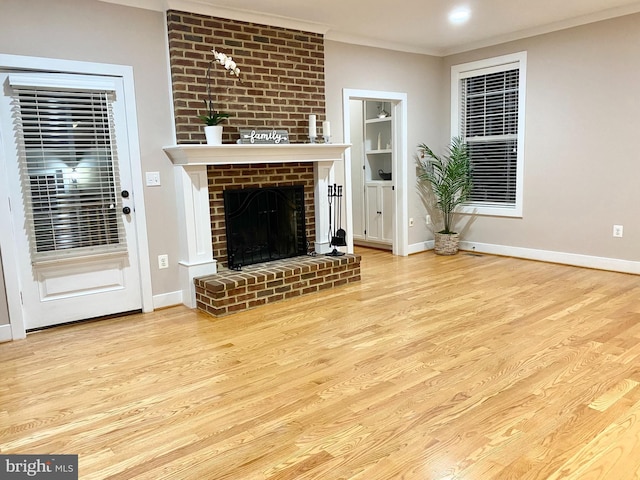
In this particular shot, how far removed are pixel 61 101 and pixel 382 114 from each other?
3.85 m

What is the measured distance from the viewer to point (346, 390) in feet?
8.25

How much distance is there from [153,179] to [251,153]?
84 centimetres

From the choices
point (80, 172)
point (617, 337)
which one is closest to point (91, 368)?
point (80, 172)

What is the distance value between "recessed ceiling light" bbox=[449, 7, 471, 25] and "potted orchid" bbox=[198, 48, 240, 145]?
2057mm

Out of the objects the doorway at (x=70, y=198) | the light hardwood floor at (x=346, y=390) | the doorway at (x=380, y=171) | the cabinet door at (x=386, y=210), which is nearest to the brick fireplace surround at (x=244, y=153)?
the light hardwood floor at (x=346, y=390)

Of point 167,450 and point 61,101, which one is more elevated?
point 61,101

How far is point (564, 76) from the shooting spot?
16.2 feet

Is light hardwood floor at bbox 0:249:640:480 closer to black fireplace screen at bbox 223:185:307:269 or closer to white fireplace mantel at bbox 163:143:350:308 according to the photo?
white fireplace mantel at bbox 163:143:350:308

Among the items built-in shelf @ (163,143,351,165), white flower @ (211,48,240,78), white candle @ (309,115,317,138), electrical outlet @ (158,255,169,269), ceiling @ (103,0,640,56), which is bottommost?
electrical outlet @ (158,255,169,269)

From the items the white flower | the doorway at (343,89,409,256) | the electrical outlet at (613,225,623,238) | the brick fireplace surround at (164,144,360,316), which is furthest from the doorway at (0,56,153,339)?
the electrical outlet at (613,225,623,238)

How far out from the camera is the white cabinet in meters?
6.24

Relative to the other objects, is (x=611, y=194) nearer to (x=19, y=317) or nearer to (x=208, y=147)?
(x=208, y=147)

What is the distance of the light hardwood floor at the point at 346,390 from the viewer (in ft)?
6.31

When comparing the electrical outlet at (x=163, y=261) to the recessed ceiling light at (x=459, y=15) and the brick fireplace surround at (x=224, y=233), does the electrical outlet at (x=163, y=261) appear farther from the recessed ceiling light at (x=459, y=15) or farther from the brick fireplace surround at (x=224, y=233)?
the recessed ceiling light at (x=459, y=15)
